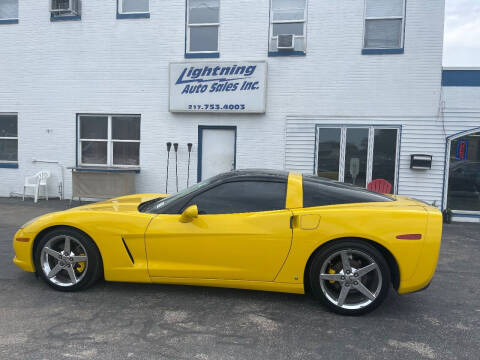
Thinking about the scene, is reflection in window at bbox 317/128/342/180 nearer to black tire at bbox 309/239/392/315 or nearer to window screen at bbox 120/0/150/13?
window screen at bbox 120/0/150/13

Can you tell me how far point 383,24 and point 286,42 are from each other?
7.95 ft

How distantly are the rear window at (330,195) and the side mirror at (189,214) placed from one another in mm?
1070

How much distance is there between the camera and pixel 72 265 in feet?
13.1

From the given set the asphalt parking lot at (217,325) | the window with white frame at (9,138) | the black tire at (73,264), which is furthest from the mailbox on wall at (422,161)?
the window with white frame at (9,138)

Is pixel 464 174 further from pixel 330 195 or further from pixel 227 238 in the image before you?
pixel 227 238

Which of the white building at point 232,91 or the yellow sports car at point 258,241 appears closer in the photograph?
the yellow sports car at point 258,241

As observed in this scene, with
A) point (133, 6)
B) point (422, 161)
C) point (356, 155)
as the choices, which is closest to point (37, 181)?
point (133, 6)

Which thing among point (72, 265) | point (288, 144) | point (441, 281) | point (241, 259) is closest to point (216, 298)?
point (241, 259)

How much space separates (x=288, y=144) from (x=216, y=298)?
6.50 m

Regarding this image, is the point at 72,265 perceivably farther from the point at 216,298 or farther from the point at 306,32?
the point at 306,32

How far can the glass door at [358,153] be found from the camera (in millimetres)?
9586

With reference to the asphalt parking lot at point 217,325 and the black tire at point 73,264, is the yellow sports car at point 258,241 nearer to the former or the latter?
the black tire at point 73,264

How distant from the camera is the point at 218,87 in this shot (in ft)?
32.6

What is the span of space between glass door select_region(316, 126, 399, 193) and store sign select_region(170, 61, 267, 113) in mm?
1925
